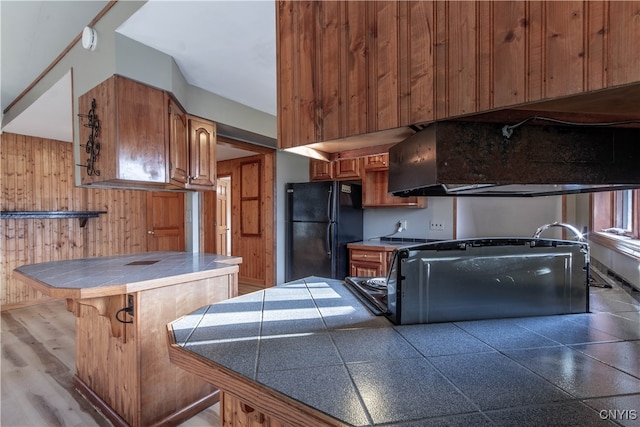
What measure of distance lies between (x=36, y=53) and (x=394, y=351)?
3405mm

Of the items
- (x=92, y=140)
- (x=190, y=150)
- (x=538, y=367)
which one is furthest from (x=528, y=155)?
(x=92, y=140)

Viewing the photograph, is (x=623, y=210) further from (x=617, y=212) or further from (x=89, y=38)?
(x=89, y=38)

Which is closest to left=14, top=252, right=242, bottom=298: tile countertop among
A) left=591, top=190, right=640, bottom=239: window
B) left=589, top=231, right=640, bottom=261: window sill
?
left=589, top=231, right=640, bottom=261: window sill

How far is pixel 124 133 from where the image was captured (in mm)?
2010

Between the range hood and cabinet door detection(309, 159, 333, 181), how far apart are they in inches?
124

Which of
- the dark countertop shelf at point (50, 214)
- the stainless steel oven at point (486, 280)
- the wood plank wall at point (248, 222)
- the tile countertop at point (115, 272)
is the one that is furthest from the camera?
the wood plank wall at point (248, 222)

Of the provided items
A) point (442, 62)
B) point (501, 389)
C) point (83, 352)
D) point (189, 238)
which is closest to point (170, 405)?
point (83, 352)

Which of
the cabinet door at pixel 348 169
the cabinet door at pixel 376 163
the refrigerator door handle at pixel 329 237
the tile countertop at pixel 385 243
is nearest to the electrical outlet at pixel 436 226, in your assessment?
the tile countertop at pixel 385 243

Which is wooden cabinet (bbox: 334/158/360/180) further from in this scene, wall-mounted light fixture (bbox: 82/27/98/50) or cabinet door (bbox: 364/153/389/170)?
wall-mounted light fixture (bbox: 82/27/98/50)

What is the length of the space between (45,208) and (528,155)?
5552 millimetres

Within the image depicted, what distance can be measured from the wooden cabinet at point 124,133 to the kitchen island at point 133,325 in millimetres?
647

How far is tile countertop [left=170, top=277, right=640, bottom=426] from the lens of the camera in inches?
22.7

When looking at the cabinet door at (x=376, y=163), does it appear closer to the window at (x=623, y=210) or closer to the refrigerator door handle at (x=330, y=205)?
the refrigerator door handle at (x=330, y=205)

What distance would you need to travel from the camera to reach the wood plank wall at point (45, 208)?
3.98 m
